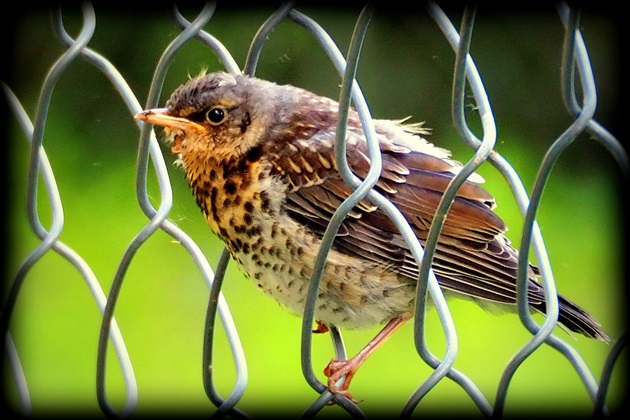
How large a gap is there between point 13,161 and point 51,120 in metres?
0.62

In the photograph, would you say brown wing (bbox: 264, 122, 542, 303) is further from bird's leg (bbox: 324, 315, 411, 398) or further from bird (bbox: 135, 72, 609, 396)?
bird's leg (bbox: 324, 315, 411, 398)

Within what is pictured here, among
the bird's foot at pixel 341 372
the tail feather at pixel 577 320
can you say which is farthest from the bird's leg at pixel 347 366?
the tail feather at pixel 577 320

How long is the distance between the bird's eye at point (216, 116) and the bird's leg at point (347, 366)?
572 millimetres

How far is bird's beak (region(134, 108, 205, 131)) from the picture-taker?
1.90m

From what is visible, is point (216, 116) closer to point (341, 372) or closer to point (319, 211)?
point (319, 211)

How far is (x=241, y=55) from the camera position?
12.8 ft

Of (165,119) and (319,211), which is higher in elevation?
(165,119)

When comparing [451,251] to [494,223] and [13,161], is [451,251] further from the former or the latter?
[13,161]

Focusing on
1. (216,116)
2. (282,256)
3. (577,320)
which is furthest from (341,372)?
(216,116)

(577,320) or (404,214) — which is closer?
(577,320)

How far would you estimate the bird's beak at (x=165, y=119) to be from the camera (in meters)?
1.90

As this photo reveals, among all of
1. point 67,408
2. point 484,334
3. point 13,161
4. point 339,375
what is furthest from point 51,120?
point 339,375

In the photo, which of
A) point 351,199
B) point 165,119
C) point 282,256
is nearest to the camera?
point 351,199

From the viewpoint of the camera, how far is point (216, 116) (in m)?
2.25
